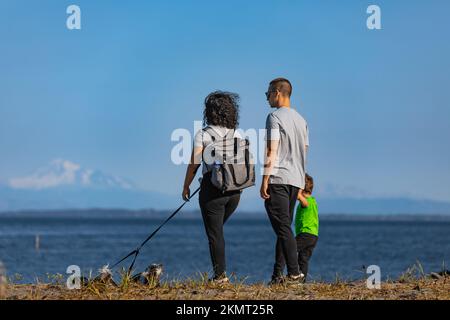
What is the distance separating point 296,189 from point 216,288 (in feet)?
4.30

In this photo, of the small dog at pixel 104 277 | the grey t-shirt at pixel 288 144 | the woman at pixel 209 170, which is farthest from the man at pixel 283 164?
the small dog at pixel 104 277

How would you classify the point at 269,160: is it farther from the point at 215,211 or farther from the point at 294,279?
the point at 294,279

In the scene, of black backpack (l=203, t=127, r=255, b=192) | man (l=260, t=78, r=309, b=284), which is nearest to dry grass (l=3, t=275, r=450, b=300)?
man (l=260, t=78, r=309, b=284)

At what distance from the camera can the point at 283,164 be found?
854cm

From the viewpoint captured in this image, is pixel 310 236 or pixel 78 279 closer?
pixel 78 279

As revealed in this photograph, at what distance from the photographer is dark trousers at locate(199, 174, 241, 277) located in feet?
28.0

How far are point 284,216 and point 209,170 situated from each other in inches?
35.7

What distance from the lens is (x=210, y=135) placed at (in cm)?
846

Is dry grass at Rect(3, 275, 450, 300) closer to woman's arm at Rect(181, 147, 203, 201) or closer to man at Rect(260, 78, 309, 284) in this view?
man at Rect(260, 78, 309, 284)

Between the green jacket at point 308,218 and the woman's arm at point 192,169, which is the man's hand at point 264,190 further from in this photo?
the green jacket at point 308,218

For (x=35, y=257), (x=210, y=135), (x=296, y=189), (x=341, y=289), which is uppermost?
(x=210, y=135)

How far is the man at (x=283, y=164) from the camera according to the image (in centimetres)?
849
